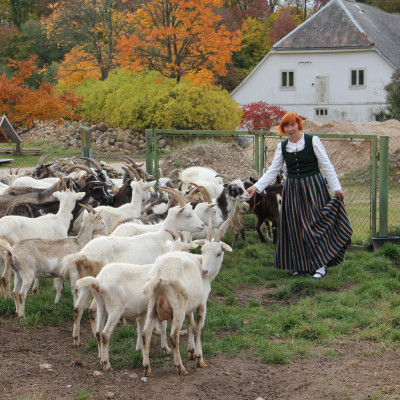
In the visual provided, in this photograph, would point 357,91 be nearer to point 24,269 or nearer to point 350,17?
point 350,17

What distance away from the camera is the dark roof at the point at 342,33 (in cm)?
3131

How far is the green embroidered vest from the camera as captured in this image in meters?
7.19

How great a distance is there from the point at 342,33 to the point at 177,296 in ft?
95.1

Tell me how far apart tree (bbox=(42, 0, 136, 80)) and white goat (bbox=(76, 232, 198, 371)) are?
72.7ft

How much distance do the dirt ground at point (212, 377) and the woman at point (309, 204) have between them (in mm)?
2008

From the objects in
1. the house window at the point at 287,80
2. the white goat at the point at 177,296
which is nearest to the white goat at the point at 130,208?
the white goat at the point at 177,296

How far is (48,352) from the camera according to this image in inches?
210

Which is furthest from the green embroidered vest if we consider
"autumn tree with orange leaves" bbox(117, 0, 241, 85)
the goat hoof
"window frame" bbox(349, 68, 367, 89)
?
"window frame" bbox(349, 68, 367, 89)

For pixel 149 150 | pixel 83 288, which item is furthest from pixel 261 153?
pixel 83 288

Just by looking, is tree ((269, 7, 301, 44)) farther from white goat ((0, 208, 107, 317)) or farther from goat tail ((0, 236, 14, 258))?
white goat ((0, 208, 107, 317))

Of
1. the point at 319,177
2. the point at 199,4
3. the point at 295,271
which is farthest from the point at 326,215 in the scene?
the point at 199,4

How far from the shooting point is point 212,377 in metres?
4.81

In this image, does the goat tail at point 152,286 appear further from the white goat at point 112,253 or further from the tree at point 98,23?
the tree at point 98,23

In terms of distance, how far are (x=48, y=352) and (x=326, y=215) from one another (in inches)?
133
